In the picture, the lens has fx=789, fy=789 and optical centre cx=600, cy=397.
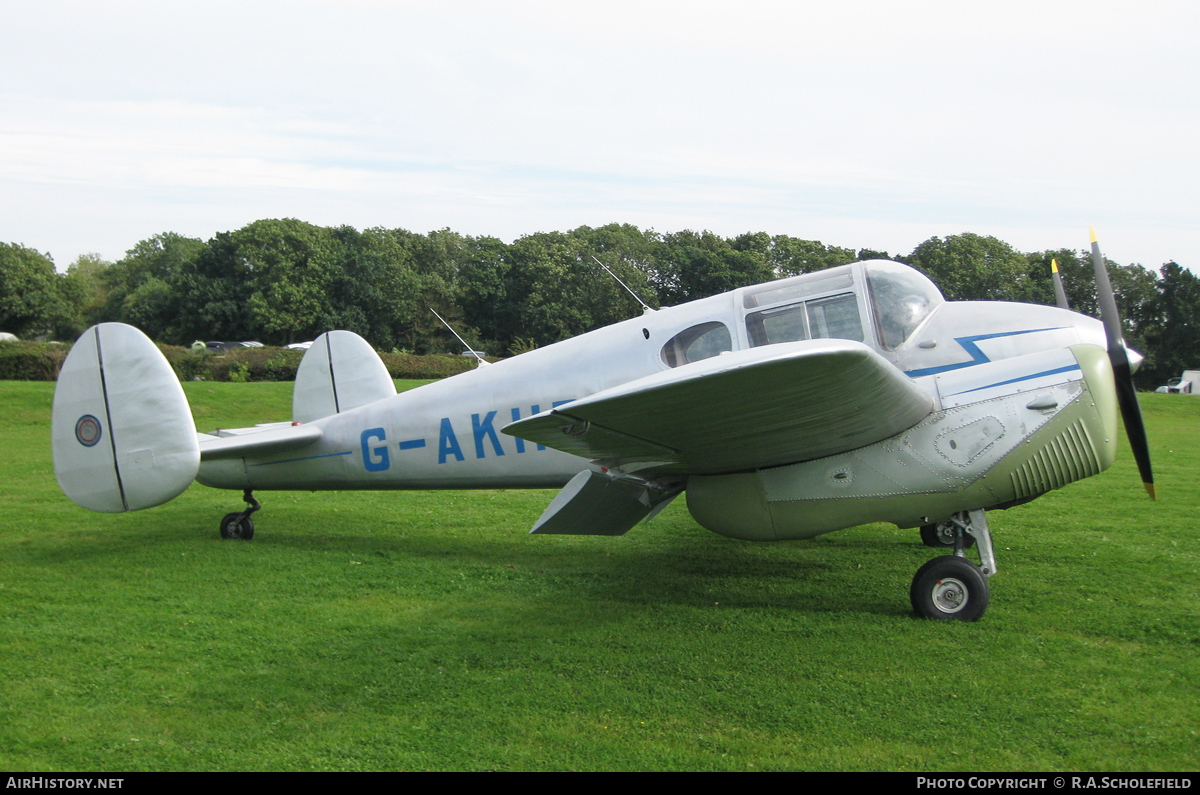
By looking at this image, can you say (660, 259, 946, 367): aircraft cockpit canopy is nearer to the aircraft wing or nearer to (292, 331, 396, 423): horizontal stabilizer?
the aircraft wing

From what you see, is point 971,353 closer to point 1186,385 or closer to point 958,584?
point 958,584

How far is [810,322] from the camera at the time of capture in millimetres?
5816

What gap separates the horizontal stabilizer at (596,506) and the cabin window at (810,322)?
57.3 inches

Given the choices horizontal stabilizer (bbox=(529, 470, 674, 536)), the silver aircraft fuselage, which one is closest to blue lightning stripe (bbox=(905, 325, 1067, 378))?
the silver aircraft fuselage

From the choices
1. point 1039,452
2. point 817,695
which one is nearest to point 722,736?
point 817,695

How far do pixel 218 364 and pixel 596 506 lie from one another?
2777 cm

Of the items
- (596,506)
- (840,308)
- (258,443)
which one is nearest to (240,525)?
(258,443)

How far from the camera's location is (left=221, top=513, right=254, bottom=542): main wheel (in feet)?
25.8

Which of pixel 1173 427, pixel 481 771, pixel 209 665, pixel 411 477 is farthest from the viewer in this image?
pixel 1173 427

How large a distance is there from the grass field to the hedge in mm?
21810

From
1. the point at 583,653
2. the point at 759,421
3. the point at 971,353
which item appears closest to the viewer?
the point at 759,421

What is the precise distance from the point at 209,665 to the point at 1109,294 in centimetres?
621

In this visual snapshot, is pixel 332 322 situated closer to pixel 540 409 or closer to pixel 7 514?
pixel 7 514

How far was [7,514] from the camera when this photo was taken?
8867 mm
